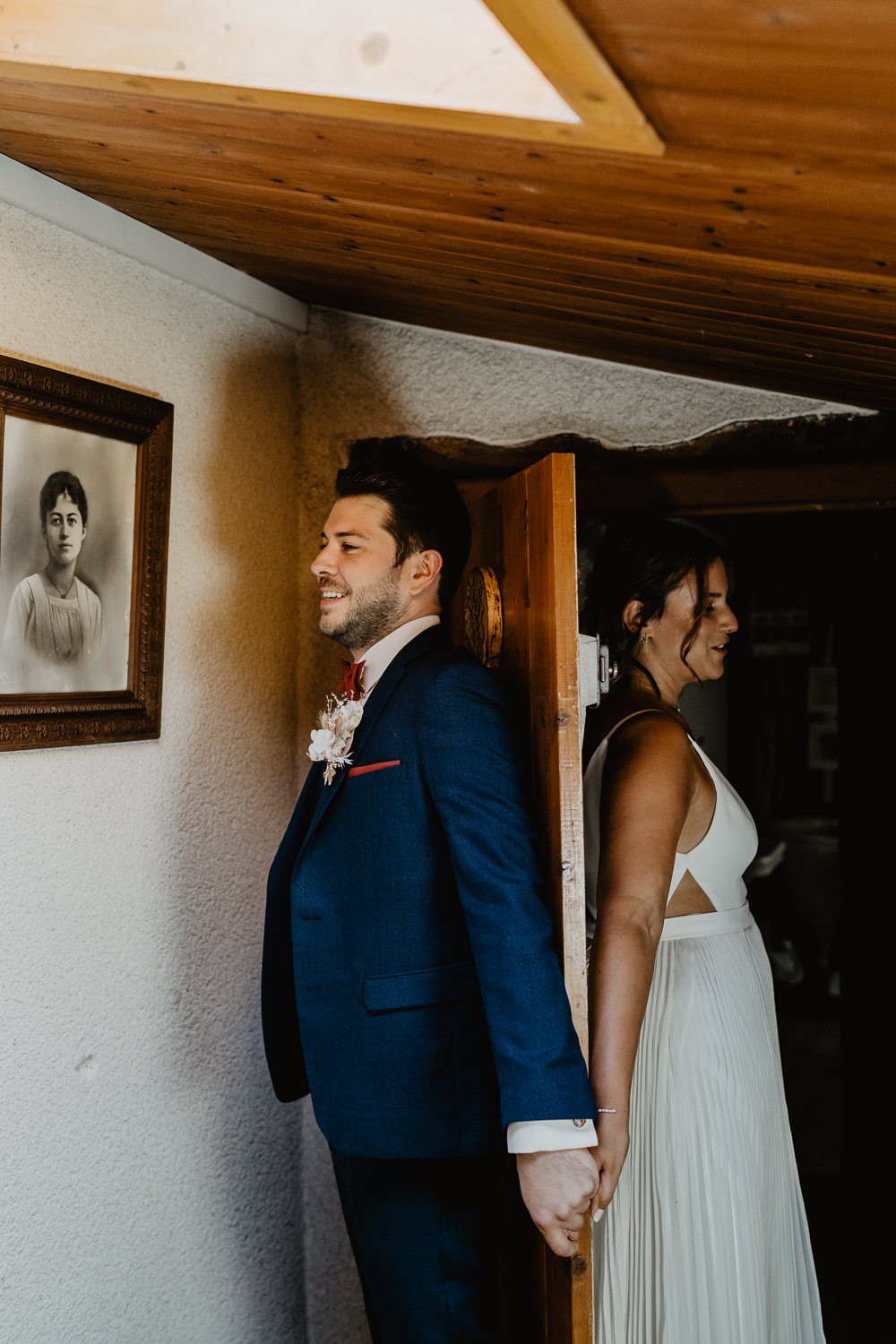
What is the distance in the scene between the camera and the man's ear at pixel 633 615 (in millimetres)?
2203

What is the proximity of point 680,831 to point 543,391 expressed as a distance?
1133 mm

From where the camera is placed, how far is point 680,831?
1.85m

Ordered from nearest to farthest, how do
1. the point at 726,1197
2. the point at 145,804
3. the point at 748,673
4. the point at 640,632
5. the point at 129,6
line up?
1. the point at 129,6
2. the point at 726,1197
3. the point at 145,804
4. the point at 640,632
5. the point at 748,673

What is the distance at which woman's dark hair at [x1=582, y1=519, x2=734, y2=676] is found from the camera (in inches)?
86.4

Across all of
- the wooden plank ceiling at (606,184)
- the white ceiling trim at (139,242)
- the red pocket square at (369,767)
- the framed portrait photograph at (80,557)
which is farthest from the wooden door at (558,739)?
the white ceiling trim at (139,242)

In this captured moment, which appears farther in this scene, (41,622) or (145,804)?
(145,804)

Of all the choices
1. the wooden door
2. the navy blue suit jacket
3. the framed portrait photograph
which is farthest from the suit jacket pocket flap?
the framed portrait photograph

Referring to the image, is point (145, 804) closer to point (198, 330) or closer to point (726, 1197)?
point (198, 330)

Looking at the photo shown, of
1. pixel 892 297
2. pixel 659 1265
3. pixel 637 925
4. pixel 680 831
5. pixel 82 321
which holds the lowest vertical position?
pixel 659 1265

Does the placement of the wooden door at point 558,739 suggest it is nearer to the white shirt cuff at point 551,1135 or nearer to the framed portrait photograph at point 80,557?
the white shirt cuff at point 551,1135

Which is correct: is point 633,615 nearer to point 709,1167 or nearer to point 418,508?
point 418,508

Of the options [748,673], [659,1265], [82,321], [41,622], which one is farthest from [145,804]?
[748,673]

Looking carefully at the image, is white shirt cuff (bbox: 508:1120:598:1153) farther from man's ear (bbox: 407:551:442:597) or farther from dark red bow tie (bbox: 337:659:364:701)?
man's ear (bbox: 407:551:442:597)

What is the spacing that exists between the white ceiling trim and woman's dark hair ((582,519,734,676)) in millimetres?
963
